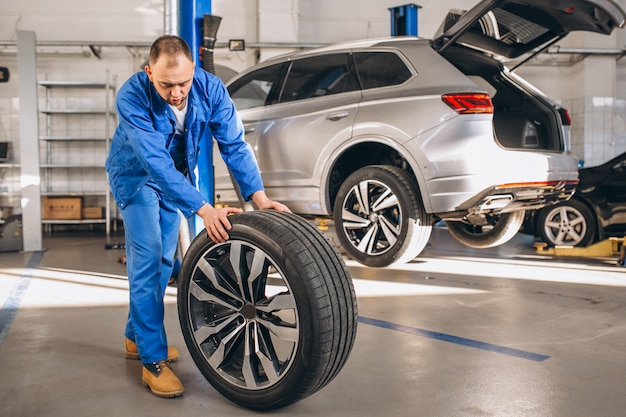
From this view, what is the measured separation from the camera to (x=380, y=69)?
14.3 feet

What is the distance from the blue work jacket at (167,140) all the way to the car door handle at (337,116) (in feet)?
6.65

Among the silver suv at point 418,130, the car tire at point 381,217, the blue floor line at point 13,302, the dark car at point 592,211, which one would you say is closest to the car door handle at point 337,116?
the silver suv at point 418,130

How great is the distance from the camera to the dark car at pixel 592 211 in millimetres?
6016

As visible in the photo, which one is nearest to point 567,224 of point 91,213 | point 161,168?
point 161,168

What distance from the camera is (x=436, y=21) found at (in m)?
11.3

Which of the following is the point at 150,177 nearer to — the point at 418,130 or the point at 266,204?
the point at 266,204

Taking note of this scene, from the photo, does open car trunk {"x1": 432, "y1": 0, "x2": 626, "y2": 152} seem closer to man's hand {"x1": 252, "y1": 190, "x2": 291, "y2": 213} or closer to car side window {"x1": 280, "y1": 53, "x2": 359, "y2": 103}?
car side window {"x1": 280, "y1": 53, "x2": 359, "y2": 103}

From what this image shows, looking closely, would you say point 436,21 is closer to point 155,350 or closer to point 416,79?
point 416,79

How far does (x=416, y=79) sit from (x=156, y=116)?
234cm

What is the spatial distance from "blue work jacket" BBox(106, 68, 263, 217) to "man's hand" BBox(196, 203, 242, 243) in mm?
37

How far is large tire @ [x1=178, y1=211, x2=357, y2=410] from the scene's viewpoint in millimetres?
1930

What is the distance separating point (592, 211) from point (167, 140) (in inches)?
203

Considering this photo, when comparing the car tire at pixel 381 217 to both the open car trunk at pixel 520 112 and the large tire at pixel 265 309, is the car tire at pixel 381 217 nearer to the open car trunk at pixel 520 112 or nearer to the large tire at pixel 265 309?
the open car trunk at pixel 520 112

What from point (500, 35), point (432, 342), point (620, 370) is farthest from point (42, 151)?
point (620, 370)
